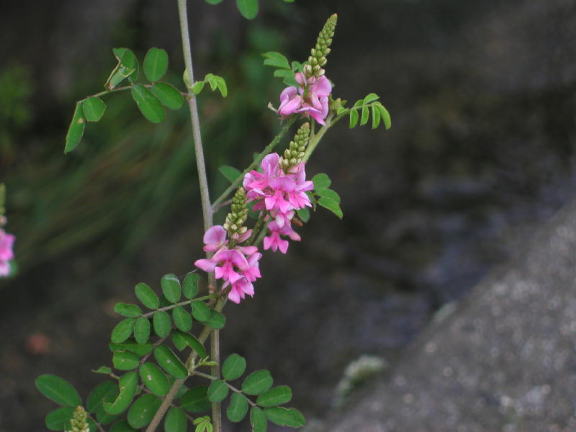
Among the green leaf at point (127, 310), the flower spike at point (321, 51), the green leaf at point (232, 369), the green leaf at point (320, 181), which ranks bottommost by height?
the green leaf at point (232, 369)

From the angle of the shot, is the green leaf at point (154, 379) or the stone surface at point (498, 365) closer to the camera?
the green leaf at point (154, 379)

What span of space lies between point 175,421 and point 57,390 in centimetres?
18

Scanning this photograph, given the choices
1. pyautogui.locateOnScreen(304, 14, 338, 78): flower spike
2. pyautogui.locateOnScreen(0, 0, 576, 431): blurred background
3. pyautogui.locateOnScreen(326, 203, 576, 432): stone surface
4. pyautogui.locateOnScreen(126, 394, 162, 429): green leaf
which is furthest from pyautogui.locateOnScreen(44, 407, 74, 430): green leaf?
pyautogui.locateOnScreen(0, 0, 576, 431): blurred background

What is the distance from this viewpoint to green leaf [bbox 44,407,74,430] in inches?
41.8

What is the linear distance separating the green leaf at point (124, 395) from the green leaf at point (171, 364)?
4cm

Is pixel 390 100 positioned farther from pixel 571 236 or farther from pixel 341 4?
pixel 571 236

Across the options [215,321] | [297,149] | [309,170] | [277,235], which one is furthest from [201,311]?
[309,170]

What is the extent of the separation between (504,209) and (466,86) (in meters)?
0.51

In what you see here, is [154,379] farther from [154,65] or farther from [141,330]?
[154,65]

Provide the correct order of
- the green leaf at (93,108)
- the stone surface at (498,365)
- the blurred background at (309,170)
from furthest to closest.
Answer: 1. the blurred background at (309,170)
2. the stone surface at (498,365)
3. the green leaf at (93,108)

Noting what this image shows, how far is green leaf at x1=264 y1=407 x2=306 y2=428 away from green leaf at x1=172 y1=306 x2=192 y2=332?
0.16 meters

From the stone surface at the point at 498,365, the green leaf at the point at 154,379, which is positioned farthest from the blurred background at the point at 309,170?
the green leaf at the point at 154,379

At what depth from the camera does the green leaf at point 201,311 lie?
96 centimetres

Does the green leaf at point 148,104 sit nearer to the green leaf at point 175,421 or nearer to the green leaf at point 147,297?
the green leaf at point 147,297
